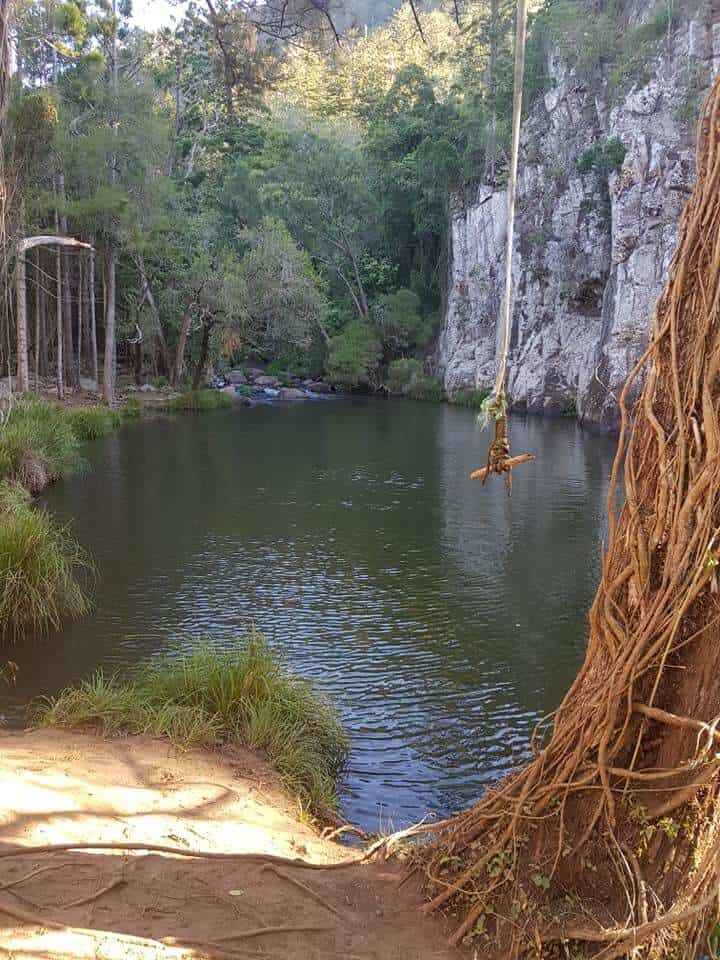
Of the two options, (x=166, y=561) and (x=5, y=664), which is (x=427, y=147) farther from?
(x=5, y=664)

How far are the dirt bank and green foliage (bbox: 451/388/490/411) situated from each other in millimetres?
28886

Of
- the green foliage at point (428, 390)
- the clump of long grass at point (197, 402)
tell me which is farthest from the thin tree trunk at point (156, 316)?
the green foliage at point (428, 390)

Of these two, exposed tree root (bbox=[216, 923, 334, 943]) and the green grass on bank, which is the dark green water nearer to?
the green grass on bank

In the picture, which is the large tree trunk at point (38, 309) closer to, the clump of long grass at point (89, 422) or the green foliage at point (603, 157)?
the clump of long grass at point (89, 422)

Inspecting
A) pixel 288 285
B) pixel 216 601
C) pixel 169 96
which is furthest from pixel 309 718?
pixel 169 96

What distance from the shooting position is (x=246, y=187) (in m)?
39.2

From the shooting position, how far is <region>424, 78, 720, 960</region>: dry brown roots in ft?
9.14

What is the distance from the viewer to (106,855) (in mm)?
3543

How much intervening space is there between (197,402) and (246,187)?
1390cm

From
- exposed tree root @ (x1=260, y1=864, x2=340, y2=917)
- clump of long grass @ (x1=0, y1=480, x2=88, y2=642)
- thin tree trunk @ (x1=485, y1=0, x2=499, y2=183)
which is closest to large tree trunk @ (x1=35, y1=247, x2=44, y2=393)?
clump of long grass @ (x1=0, y1=480, x2=88, y2=642)

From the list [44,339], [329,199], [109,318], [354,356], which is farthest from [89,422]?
[329,199]

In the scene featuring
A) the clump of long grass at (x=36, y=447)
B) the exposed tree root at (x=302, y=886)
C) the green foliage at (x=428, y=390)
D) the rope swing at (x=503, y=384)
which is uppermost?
the rope swing at (x=503, y=384)

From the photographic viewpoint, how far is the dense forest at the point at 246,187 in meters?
24.4

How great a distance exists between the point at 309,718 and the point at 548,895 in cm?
311
